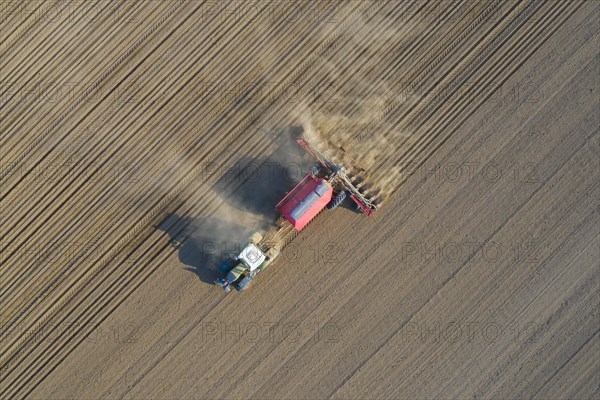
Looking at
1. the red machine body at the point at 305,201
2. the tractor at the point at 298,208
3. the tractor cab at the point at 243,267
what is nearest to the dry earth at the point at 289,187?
the tractor at the point at 298,208

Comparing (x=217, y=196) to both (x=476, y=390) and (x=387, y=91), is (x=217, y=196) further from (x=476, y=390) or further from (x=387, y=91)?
(x=476, y=390)

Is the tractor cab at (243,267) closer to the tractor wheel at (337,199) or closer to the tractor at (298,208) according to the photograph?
the tractor at (298,208)

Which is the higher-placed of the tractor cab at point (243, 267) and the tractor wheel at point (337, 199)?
the tractor cab at point (243, 267)

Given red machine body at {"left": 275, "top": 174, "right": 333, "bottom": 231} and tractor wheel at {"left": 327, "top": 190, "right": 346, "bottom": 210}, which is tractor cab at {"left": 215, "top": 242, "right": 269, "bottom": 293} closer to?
red machine body at {"left": 275, "top": 174, "right": 333, "bottom": 231}

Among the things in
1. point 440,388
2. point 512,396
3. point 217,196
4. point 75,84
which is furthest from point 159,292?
point 512,396

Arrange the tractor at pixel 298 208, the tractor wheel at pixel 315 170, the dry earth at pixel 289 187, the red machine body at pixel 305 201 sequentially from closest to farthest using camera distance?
1. the red machine body at pixel 305 201
2. the tractor at pixel 298 208
3. the tractor wheel at pixel 315 170
4. the dry earth at pixel 289 187

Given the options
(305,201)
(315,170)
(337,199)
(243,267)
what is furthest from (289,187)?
(243,267)
